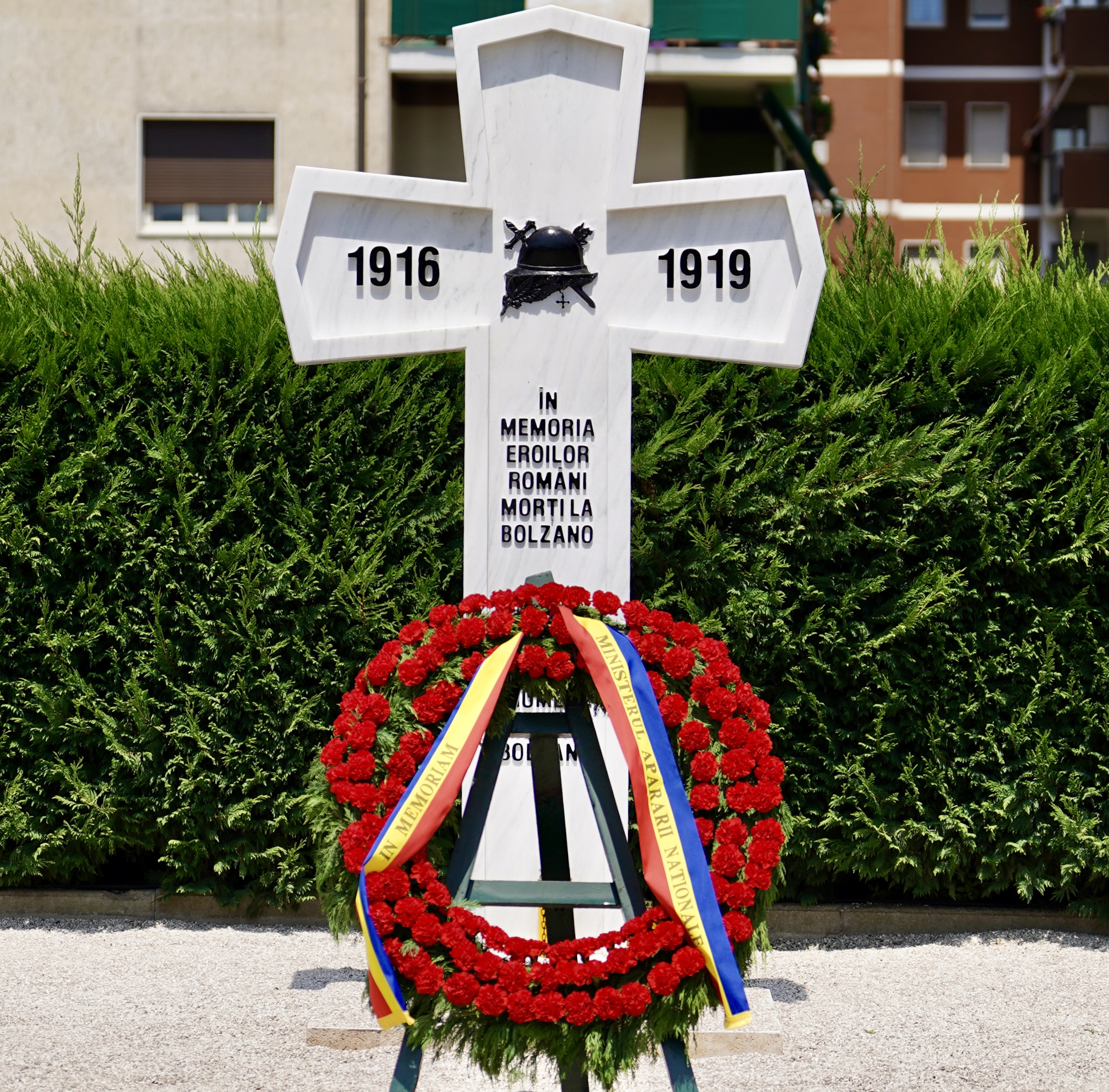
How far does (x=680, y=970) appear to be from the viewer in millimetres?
3199

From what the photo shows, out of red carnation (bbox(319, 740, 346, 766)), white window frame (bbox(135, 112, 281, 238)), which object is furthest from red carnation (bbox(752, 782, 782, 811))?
white window frame (bbox(135, 112, 281, 238))

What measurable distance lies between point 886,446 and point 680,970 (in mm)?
3050

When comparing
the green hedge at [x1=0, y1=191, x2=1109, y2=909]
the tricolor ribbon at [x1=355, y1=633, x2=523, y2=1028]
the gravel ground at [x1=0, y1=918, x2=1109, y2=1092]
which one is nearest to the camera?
the tricolor ribbon at [x1=355, y1=633, x2=523, y2=1028]

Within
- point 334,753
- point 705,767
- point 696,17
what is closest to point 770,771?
point 705,767

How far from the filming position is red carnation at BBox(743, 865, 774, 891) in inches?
134

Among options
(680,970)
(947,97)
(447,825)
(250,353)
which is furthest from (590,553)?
(947,97)

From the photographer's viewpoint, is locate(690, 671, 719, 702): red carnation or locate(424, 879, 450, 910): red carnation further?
locate(690, 671, 719, 702): red carnation

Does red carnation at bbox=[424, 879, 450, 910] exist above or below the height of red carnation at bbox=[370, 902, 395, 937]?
above

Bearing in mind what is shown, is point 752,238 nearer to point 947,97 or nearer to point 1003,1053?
point 1003,1053

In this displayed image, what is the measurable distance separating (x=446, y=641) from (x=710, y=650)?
0.72 meters

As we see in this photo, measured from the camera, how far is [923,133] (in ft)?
111

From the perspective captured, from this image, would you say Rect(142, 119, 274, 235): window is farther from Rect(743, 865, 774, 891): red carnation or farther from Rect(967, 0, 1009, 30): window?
Rect(967, 0, 1009, 30): window

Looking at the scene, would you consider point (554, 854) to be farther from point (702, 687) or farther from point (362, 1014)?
point (362, 1014)

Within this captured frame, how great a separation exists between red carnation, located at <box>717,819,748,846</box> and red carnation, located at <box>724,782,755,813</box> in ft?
0.13
